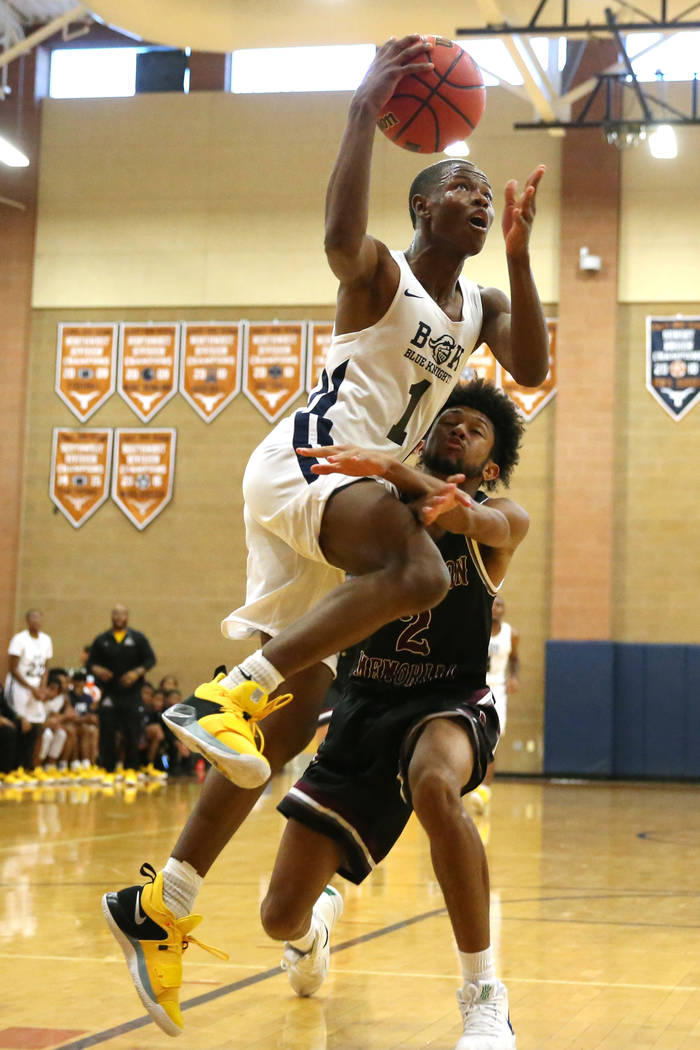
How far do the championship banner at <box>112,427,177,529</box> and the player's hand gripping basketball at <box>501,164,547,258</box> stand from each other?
1374 centimetres

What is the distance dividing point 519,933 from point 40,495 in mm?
13415

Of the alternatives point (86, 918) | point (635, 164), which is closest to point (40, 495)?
point (635, 164)

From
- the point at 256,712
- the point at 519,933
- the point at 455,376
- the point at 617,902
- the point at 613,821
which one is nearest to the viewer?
the point at 256,712

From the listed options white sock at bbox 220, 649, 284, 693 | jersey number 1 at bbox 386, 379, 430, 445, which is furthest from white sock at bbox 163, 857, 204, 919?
jersey number 1 at bbox 386, 379, 430, 445

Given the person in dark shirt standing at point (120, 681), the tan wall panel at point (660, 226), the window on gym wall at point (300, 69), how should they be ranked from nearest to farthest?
the person in dark shirt standing at point (120, 681) < the tan wall panel at point (660, 226) < the window on gym wall at point (300, 69)

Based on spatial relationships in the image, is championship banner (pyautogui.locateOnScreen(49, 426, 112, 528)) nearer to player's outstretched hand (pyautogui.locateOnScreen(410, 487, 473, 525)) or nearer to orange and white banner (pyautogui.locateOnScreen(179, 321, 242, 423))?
orange and white banner (pyautogui.locateOnScreen(179, 321, 242, 423))

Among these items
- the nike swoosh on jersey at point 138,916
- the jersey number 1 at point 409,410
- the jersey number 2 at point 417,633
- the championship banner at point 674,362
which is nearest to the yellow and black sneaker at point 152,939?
the nike swoosh on jersey at point 138,916

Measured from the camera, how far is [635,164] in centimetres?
1656

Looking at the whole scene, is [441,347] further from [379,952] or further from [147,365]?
[147,365]

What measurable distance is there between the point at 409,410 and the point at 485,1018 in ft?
5.37

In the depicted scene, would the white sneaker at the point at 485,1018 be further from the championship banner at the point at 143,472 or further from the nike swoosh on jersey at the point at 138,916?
the championship banner at the point at 143,472

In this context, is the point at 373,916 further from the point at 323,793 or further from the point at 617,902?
the point at 323,793

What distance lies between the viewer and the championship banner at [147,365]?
1750 centimetres

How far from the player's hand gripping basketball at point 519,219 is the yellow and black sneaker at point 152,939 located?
2.02 metres
